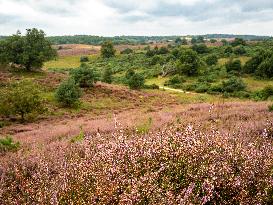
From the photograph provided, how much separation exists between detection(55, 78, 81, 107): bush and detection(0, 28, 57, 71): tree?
1641cm

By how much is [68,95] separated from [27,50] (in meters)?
20.1

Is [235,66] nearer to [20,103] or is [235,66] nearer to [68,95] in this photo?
[68,95]

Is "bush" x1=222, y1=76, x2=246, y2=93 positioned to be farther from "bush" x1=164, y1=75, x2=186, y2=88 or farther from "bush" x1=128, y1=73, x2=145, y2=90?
"bush" x1=128, y1=73, x2=145, y2=90

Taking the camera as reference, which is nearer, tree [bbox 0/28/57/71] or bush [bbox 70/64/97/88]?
bush [bbox 70/64/97/88]

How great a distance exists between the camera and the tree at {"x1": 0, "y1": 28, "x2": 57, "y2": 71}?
5797cm

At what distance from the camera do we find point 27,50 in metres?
58.0

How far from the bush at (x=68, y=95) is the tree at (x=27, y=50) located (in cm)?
1641

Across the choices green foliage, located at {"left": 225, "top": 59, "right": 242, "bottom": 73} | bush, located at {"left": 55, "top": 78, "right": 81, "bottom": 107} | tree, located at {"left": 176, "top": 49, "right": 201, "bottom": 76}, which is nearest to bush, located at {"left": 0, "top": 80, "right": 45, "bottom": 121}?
bush, located at {"left": 55, "top": 78, "right": 81, "bottom": 107}

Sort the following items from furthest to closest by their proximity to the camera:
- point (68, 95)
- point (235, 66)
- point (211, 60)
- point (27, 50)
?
point (211, 60) → point (235, 66) → point (27, 50) → point (68, 95)

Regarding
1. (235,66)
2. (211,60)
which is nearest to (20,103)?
(235,66)

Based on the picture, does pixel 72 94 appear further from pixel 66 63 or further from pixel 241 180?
pixel 66 63

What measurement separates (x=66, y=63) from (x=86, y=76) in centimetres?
6057

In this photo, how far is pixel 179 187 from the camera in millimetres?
5586

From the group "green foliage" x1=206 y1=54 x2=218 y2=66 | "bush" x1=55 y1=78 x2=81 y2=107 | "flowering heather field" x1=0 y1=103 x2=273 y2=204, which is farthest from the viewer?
"green foliage" x1=206 y1=54 x2=218 y2=66
